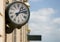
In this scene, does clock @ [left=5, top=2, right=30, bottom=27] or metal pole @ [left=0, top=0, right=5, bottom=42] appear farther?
clock @ [left=5, top=2, right=30, bottom=27]

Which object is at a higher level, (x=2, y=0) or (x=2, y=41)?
(x=2, y=0)

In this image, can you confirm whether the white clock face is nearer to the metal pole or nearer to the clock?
the clock

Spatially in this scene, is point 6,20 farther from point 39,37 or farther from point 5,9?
point 39,37

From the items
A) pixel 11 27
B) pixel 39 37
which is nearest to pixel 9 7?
pixel 11 27

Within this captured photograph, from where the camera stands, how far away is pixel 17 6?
927 cm

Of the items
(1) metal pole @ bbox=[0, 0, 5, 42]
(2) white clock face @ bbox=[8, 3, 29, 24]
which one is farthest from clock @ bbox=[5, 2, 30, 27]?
(1) metal pole @ bbox=[0, 0, 5, 42]

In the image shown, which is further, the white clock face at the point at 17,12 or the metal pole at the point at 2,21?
the white clock face at the point at 17,12

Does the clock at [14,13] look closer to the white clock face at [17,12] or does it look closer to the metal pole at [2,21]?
the white clock face at [17,12]

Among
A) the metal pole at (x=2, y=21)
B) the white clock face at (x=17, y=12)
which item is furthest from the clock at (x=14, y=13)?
the metal pole at (x=2, y=21)

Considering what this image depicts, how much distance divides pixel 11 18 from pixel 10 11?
7.8 inches

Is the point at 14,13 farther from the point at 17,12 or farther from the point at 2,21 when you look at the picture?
the point at 2,21

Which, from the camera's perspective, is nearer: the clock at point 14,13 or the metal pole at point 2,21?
the metal pole at point 2,21

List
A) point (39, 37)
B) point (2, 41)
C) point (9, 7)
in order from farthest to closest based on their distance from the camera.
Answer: point (39, 37)
point (9, 7)
point (2, 41)

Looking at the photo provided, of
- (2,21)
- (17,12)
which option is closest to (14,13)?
(17,12)
